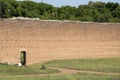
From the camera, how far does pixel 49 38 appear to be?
3472cm

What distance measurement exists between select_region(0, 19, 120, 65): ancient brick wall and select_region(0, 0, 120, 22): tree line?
14953 mm

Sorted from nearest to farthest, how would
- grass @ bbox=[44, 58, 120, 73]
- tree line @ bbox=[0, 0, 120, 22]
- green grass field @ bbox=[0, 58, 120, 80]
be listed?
green grass field @ bbox=[0, 58, 120, 80] → grass @ bbox=[44, 58, 120, 73] → tree line @ bbox=[0, 0, 120, 22]

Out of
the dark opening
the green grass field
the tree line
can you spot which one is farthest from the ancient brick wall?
the tree line

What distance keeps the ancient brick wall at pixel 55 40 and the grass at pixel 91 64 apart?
1.18 meters

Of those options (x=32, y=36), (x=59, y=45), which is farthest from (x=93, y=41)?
(x=32, y=36)

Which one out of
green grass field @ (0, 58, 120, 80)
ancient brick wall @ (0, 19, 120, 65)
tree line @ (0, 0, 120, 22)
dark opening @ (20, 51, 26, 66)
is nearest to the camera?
green grass field @ (0, 58, 120, 80)

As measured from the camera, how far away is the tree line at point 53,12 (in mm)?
54719

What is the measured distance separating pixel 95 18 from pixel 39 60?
987 inches

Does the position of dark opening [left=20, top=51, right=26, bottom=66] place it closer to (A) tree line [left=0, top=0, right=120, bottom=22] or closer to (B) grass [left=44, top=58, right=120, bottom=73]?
(B) grass [left=44, top=58, right=120, bottom=73]

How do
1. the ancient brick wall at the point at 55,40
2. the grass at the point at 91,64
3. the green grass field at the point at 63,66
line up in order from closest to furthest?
the green grass field at the point at 63,66 → the grass at the point at 91,64 → the ancient brick wall at the point at 55,40

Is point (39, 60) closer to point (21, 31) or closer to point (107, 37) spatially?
point (21, 31)

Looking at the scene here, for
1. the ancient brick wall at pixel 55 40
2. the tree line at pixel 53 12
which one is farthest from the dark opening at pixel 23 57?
the tree line at pixel 53 12

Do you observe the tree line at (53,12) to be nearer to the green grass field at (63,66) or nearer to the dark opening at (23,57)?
the dark opening at (23,57)

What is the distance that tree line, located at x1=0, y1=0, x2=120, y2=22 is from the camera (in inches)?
2154
